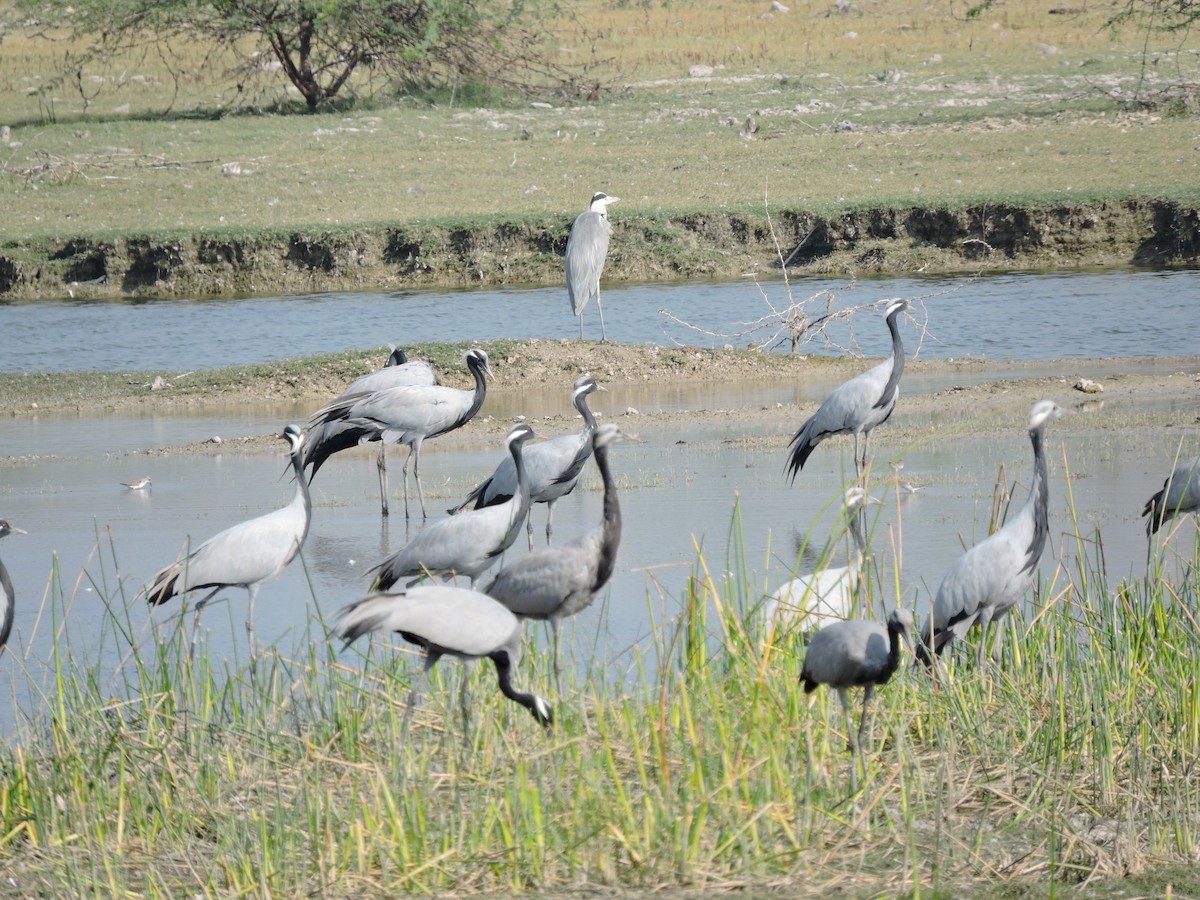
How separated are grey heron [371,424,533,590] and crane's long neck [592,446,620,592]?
Result: 0.88 metres

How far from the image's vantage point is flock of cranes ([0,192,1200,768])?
4.75 meters

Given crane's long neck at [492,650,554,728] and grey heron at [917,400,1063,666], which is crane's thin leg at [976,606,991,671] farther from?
crane's long neck at [492,650,554,728]

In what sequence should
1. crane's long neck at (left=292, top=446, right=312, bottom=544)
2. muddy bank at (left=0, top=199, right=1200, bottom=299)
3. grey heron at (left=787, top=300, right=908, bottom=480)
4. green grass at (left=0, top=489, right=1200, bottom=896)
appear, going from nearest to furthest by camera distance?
green grass at (left=0, top=489, right=1200, bottom=896)
crane's long neck at (left=292, top=446, right=312, bottom=544)
grey heron at (left=787, top=300, right=908, bottom=480)
muddy bank at (left=0, top=199, right=1200, bottom=299)

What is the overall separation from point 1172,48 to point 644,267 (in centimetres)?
1898

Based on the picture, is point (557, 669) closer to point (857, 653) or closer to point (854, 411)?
point (857, 653)

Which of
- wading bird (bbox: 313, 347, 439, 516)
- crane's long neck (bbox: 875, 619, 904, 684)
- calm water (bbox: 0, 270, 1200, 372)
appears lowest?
calm water (bbox: 0, 270, 1200, 372)

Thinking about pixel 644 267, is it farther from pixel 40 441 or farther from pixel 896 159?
pixel 40 441

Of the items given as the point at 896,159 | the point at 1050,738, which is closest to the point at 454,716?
the point at 1050,738

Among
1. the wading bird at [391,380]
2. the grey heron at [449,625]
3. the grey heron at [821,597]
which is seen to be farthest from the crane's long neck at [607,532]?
the wading bird at [391,380]

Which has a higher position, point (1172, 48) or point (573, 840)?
point (1172, 48)

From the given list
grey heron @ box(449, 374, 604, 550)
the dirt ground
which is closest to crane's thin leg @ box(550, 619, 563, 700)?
grey heron @ box(449, 374, 604, 550)

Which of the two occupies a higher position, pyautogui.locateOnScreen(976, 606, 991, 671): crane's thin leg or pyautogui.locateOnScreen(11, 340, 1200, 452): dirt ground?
pyautogui.locateOnScreen(976, 606, 991, 671): crane's thin leg

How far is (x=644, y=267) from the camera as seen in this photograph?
2028 centimetres

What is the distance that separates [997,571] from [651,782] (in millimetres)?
1573
